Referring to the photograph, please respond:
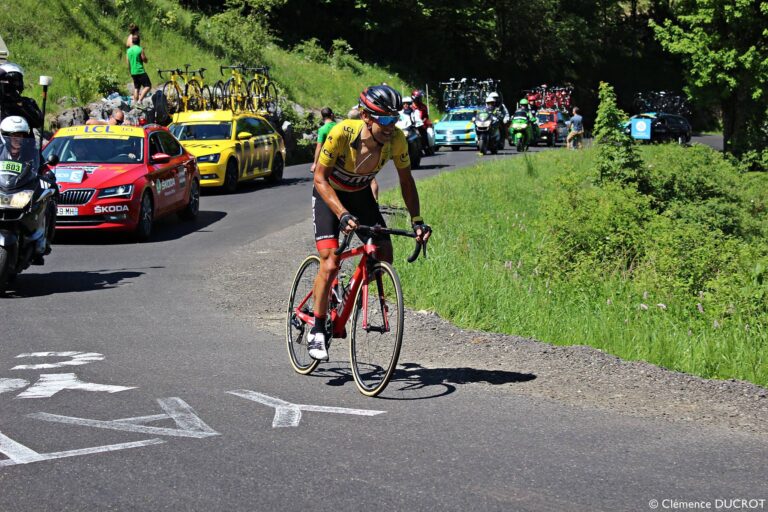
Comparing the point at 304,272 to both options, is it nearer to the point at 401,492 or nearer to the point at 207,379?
the point at 207,379

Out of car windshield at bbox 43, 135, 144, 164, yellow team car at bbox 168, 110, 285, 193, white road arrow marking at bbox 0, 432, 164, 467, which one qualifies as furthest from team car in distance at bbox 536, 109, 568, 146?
white road arrow marking at bbox 0, 432, 164, 467

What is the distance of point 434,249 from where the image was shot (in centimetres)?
1485

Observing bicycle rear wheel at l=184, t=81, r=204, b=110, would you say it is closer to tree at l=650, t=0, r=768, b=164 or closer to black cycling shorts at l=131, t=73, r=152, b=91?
black cycling shorts at l=131, t=73, r=152, b=91

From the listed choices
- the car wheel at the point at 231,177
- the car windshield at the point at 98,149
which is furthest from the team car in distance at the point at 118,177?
the car wheel at the point at 231,177

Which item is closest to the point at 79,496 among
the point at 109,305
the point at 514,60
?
the point at 109,305

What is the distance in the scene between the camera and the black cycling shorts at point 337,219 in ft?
25.5

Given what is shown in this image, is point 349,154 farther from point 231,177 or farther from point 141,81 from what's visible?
point 141,81

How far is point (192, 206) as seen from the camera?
1992 cm

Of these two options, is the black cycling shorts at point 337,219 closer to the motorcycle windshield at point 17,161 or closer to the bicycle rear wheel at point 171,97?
the motorcycle windshield at point 17,161

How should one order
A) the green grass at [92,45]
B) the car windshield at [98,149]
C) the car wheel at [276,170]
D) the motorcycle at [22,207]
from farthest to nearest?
the green grass at [92,45]
the car wheel at [276,170]
the car windshield at [98,149]
the motorcycle at [22,207]

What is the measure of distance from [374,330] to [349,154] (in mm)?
1202

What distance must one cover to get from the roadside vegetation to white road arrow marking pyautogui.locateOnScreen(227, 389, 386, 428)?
3.14 metres

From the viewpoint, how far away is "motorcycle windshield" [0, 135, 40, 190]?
12211mm

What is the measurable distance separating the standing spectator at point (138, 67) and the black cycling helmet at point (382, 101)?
21.2 meters
